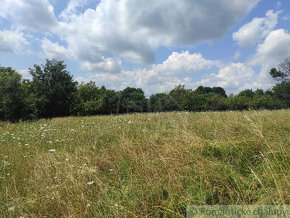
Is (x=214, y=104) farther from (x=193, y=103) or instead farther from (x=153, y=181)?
(x=153, y=181)

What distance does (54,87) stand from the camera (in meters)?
29.6

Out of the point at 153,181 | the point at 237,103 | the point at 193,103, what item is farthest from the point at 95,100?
the point at 153,181

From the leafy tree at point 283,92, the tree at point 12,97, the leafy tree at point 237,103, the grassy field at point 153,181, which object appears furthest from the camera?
the leafy tree at point 283,92

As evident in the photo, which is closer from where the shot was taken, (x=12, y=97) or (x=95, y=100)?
(x=12, y=97)

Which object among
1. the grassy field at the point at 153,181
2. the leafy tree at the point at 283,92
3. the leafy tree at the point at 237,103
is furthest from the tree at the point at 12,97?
the leafy tree at the point at 283,92

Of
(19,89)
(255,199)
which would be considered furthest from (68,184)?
(19,89)

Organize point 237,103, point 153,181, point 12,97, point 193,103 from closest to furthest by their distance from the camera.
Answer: point 153,181 < point 12,97 < point 193,103 < point 237,103

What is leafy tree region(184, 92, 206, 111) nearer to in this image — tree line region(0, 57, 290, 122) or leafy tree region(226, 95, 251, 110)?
tree line region(0, 57, 290, 122)

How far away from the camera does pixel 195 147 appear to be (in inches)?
126

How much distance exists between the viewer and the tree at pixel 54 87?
1153 inches

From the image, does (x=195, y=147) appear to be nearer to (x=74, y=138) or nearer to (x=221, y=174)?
(x=221, y=174)

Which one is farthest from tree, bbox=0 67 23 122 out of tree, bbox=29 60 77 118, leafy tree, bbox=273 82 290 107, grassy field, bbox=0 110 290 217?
leafy tree, bbox=273 82 290 107

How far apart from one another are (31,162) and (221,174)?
3.61 meters

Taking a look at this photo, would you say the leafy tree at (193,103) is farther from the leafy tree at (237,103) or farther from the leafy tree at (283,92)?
the leafy tree at (283,92)
